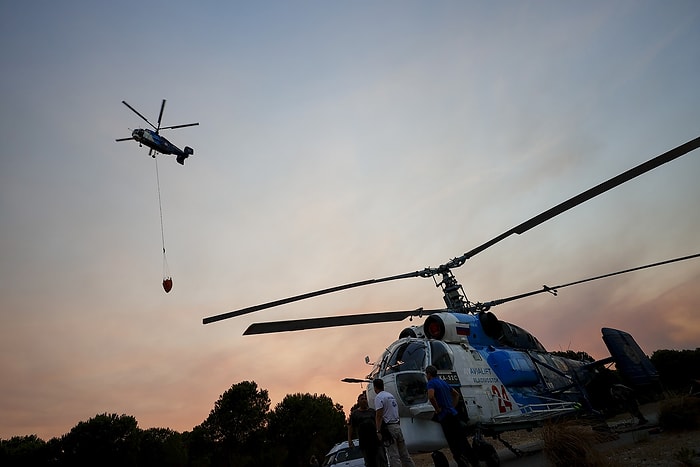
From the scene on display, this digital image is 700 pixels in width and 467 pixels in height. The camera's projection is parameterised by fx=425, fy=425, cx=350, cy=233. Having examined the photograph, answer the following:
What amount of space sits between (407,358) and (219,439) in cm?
4408

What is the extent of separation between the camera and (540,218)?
9164mm

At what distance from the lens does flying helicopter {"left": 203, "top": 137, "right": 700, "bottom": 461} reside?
8.64 meters

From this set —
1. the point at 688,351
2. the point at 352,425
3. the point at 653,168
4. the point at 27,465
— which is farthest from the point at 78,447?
the point at 688,351

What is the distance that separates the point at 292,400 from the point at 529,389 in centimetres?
4169

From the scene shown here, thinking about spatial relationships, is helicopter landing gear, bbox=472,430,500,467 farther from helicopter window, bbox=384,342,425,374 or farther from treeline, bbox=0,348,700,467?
treeline, bbox=0,348,700,467

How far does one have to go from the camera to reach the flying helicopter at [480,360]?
8.64m

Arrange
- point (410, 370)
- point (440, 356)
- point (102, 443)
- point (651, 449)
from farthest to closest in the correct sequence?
point (102, 443) < point (440, 356) < point (410, 370) < point (651, 449)

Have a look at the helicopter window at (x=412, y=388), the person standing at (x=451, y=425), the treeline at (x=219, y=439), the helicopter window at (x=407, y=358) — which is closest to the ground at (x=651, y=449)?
the person standing at (x=451, y=425)

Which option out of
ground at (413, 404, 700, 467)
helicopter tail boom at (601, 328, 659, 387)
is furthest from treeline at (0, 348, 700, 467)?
ground at (413, 404, 700, 467)

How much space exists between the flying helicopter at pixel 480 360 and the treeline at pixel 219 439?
123 feet

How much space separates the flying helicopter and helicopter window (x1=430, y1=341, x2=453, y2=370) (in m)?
0.02

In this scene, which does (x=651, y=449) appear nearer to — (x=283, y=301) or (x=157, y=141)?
(x=283, y=301)

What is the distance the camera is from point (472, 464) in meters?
6.91

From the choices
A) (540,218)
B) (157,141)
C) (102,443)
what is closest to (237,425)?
(102,443)
